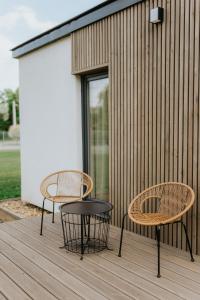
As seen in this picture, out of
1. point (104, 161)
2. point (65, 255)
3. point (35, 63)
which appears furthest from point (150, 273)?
point (35, 63)

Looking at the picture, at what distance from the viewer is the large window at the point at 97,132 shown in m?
4.80

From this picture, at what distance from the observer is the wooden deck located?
2795 mm

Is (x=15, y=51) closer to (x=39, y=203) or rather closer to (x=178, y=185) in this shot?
(x=39, y=203)

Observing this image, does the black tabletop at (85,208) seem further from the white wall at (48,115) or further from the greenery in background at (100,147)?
the white wall at (48,115)

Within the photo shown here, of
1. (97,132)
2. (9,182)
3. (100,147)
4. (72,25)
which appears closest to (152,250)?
(100,147)

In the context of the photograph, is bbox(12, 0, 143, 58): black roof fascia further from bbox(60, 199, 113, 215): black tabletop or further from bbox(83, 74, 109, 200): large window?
bbox(60, 199, 113, 215): black tabletop

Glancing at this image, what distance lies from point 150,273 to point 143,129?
1590mm

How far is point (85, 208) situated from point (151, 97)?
1389 millimetres

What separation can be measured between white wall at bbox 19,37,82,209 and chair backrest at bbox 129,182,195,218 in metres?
1.64

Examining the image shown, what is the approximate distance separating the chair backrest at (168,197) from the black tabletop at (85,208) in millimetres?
316

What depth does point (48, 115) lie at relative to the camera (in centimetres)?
574

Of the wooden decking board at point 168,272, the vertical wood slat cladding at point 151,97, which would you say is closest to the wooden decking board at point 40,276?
the wooden decking board at point 168,272

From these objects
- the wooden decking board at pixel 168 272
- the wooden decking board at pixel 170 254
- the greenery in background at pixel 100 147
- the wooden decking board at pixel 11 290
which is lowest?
the wooden decking board at pixel 11 290

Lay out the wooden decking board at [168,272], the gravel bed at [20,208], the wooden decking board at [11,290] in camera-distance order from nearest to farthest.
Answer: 1. the wooden decking board at [11,290]
2. the wooden decking board at [168,272]
3. the gravel bed at [20,208]
